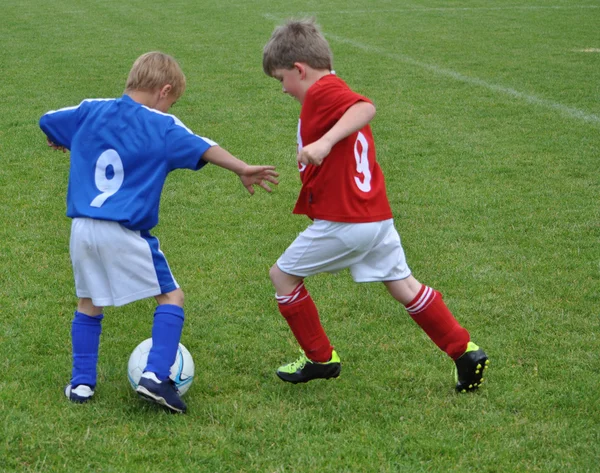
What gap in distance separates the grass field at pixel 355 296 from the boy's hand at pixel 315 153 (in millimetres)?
1038

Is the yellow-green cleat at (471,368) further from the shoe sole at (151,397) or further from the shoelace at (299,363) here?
the shoe sole at (151,397)

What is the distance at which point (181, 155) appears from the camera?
3451 millimetres

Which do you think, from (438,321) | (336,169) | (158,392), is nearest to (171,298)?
(158,392)

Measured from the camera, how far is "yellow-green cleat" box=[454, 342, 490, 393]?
11.9ft

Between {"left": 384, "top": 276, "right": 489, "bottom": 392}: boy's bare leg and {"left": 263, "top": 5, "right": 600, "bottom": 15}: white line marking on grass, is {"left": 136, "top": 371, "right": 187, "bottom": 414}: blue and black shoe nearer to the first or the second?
{"left": 384, "top": 276, "right": 489, "bottom": 392}: boy's bare leg

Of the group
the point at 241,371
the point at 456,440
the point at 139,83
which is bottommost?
the point at 241,371

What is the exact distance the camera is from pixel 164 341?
3512 millimetres

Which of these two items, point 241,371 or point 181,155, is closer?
point 181,155

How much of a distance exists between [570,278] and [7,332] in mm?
3060

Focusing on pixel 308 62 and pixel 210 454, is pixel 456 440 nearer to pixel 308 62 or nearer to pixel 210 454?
pixel 210 454

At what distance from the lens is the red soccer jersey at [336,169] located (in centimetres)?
342

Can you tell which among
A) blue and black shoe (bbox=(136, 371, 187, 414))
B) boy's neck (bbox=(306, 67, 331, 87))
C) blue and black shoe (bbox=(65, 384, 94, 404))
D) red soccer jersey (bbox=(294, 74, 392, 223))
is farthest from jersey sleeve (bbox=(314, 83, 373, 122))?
blue and black shoe (bbox=(65, 384, 94, 404))

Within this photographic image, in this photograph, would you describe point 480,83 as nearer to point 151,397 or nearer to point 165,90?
point 165,90

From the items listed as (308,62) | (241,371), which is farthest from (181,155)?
(241,371)
